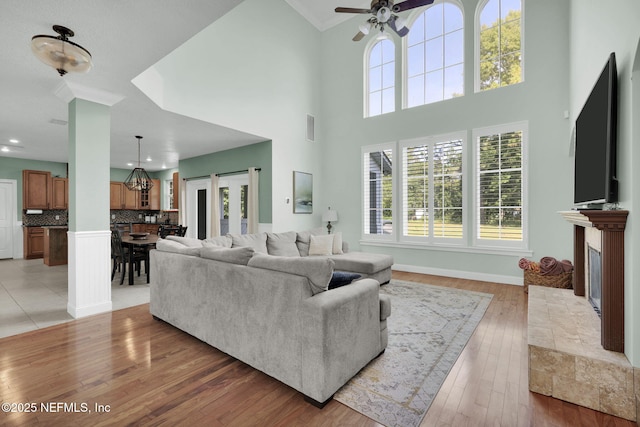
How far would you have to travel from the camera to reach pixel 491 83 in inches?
208

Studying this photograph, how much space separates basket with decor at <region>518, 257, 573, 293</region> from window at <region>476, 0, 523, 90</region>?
3.03m

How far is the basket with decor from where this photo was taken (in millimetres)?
4148

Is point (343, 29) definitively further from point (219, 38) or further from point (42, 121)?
point (42, 121)

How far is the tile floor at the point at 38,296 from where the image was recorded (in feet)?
11.1

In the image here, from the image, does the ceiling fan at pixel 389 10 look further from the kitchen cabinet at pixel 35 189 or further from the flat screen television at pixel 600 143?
the kitchen cabinet at pixel 35 189

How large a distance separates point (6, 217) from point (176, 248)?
795cm

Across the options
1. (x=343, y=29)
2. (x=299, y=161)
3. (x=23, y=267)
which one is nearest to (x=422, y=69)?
(x=343, y=29)

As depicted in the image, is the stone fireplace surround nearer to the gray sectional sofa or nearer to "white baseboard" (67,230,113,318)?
the gray sectional sofa

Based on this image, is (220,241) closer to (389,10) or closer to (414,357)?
(414,357)

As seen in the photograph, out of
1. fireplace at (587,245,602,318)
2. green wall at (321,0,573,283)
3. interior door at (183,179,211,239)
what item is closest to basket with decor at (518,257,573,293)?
green wall at (321,0,573,283)

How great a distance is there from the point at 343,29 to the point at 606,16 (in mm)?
5842

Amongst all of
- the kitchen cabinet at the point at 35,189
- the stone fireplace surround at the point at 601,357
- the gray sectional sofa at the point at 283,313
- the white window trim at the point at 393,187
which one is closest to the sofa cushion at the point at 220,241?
the gray sectional sofa at the point at 283,313

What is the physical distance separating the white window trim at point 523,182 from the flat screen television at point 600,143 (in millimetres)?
1924

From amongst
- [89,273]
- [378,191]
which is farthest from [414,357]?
[378,191]
